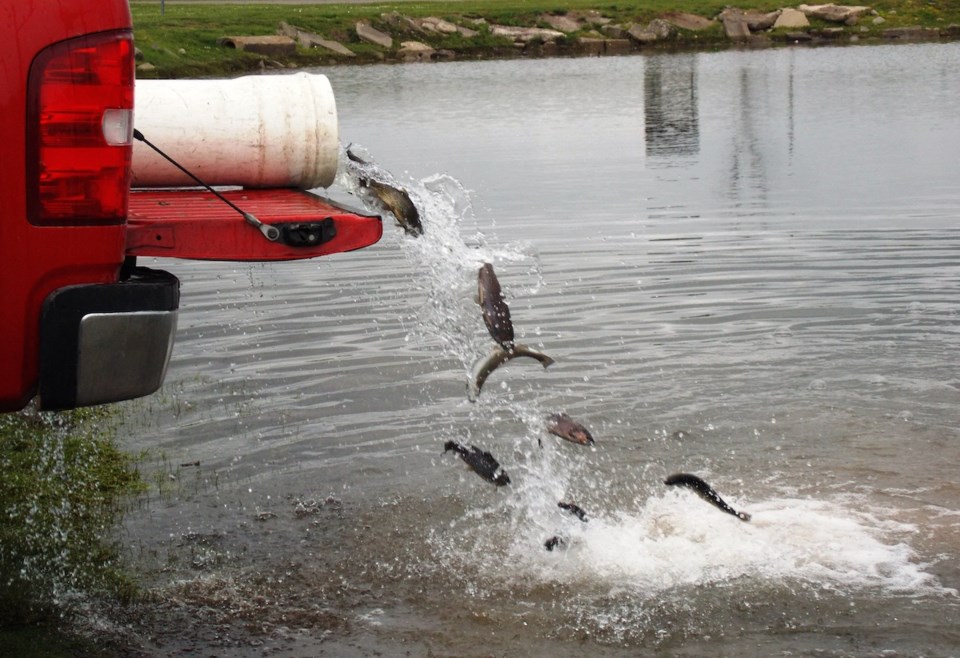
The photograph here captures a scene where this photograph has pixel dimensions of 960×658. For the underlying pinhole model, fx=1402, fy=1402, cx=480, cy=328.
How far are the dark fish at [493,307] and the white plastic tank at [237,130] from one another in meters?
0.77

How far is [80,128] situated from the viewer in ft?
13.4

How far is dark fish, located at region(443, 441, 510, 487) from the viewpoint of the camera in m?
6.05

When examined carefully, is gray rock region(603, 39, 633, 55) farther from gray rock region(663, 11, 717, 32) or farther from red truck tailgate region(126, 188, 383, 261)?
red truck tailgate region(126, 188, 383, 261)

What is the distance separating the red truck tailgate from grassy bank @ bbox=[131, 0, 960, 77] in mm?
31572

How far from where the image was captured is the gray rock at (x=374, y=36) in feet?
150

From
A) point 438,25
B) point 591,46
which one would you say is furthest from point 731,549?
point 438,25

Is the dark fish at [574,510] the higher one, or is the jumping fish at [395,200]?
the jumping fish at [395,200]

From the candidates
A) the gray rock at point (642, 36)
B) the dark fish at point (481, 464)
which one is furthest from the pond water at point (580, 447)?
the gray rock at point (642, 36)

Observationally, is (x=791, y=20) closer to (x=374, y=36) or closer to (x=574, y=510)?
(x=374, y=36)

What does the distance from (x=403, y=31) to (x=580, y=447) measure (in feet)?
139

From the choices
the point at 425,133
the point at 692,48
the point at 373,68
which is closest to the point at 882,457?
the point at 425,133

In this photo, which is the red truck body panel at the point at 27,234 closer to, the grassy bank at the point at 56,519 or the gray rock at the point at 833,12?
the grassy bank at the point at 56,519

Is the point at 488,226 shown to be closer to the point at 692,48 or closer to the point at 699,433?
the point at 699,433

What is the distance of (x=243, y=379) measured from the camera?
8.64 m
